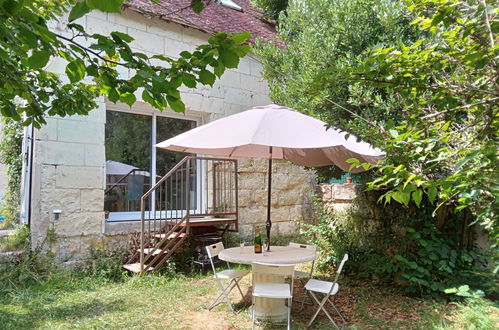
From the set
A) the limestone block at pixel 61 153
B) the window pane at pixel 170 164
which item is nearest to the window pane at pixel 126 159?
the window pane at pixel 170 164

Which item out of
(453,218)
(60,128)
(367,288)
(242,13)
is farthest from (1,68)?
(242,13)

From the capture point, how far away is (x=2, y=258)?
195 inches

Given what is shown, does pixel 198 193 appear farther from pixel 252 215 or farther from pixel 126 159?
pixel 126 159

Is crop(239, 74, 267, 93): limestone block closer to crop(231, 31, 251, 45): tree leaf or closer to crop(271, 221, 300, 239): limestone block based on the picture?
crop(271, 221, 300, 239): limestone block

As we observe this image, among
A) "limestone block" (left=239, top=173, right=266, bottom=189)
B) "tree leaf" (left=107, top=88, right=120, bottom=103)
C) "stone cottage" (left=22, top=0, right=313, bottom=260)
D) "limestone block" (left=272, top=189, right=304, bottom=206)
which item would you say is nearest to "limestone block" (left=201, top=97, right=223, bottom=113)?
"stone cottage" (left=22, top=0, right=313, bottom=260)

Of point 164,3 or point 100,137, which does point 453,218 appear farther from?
point 164,3

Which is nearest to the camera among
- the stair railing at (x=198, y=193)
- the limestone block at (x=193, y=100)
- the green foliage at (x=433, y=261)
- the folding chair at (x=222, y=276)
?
the folding chair at (x=222, y=276)

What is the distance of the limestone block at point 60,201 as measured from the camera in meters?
5.24

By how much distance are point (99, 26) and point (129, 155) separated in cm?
217

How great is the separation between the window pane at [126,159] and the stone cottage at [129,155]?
0.02 m

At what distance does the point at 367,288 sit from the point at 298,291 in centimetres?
100

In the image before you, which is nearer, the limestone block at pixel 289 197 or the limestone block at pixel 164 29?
the limestone block at pixel 164 29

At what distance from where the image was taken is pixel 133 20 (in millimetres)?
6207

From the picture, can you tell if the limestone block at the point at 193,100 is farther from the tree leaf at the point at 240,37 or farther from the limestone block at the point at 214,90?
the tree leaf at the point at 240,37
